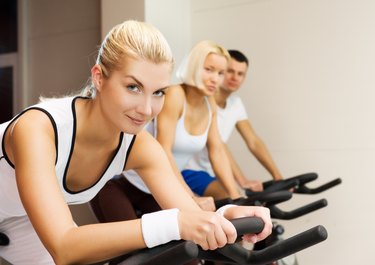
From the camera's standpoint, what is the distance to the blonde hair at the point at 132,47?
1.22m

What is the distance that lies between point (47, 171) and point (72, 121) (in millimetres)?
243

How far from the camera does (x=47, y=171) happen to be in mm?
1101

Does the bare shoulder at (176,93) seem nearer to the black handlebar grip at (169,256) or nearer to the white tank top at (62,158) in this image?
the white tank top at (62,158)

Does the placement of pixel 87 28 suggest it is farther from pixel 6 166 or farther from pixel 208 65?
pixel 6 166

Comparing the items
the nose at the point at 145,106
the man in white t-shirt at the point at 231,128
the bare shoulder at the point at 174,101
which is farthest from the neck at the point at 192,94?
the nose at the point at 145,106

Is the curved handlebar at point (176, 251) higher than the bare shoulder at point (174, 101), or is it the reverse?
the bare shoulder at point (174, 101)

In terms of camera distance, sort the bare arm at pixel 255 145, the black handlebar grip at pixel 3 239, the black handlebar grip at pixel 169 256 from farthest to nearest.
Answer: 1. the bare arm at pixel 255 145
2. the black handlebar grip at pixel 3 239
3. the black handlebar grip at pixel 169 256

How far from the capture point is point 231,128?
3.19m

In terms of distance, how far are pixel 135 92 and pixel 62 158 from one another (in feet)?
0.96

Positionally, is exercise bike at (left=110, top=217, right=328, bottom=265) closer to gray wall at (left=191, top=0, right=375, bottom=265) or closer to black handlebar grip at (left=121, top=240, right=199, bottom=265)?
black handlebar grip at (left=121, top=240, right=199, bottom=265)

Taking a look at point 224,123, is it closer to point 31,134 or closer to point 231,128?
point 231,128

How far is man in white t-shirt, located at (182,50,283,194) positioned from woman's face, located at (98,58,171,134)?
4.65 feet

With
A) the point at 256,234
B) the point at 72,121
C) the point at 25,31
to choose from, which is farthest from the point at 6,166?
the point at 25,31

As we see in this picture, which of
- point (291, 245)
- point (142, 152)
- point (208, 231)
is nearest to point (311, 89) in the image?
point (142, 152)
